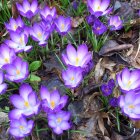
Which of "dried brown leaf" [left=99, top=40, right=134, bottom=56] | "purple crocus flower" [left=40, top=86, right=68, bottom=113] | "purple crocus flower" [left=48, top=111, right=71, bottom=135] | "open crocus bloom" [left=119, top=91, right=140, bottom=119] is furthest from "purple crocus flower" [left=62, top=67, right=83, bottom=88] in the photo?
"dried brown leaf" [left=99, top=40, right=134, bottom=56]

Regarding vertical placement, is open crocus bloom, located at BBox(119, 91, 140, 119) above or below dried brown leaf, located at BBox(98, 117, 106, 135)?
above

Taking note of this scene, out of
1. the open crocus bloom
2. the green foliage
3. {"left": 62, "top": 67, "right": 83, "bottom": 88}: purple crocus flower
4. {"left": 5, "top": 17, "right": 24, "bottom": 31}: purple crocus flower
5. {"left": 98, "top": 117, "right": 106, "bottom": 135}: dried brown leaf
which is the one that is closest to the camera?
the open crocus bloom

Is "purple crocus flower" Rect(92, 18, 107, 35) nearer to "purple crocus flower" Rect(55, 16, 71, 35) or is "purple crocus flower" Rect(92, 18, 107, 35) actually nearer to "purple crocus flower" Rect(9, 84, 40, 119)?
"purple crocus flower" Rect(55, 16, 71, 35)

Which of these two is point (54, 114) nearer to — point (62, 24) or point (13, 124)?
point (13, 124)

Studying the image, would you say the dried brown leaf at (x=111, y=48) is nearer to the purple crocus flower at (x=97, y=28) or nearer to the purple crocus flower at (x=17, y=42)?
the purple crocus flower at (x=97, y=28)

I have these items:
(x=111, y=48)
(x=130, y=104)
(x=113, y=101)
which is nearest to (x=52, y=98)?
(x=113, y=101)

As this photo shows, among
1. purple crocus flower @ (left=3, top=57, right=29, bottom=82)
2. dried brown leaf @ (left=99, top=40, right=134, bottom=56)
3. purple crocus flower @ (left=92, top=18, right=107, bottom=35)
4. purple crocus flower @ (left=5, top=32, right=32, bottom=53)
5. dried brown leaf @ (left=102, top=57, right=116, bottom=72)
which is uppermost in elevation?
purple crocus flower @ (left=92, top=18, right=107, bottom=35)

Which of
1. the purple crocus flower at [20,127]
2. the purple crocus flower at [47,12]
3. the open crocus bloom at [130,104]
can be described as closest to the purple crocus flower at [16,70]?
the purple crocus flower at [20,127]
